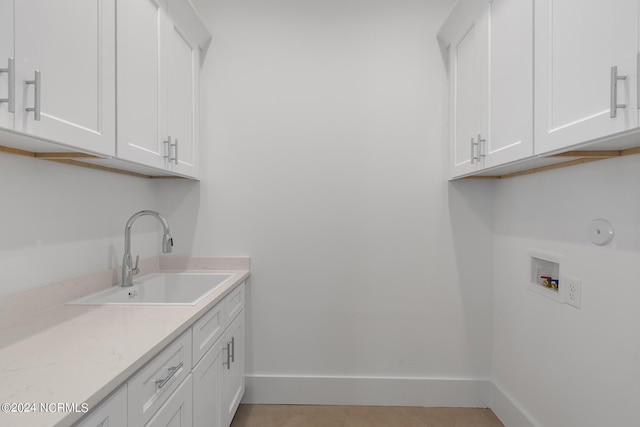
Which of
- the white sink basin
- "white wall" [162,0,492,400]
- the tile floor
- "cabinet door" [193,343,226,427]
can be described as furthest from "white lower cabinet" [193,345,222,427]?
"white wall" [162,0,492,400]

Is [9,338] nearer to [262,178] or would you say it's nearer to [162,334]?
[162,334]

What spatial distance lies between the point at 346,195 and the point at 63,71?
157 centimetres

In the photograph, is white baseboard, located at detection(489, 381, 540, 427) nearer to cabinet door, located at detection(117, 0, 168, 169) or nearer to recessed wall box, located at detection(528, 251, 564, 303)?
recessed wall box, located at detection(528, 251, 564, 303)

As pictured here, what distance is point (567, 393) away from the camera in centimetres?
151

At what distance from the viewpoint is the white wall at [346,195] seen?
2.23 metres

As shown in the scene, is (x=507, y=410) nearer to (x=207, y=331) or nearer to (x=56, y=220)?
(x=207, y=331)

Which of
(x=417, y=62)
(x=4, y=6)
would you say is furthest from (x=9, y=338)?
(x=417, y=62)

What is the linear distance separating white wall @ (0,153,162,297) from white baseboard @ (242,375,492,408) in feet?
4.31

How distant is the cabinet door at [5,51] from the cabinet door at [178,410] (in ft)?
2.91

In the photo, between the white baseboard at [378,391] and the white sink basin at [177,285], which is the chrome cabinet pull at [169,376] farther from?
the white baseboard at [378,391]

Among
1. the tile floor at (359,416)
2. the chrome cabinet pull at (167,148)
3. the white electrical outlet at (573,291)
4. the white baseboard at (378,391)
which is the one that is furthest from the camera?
the white baseboard at (378,391)

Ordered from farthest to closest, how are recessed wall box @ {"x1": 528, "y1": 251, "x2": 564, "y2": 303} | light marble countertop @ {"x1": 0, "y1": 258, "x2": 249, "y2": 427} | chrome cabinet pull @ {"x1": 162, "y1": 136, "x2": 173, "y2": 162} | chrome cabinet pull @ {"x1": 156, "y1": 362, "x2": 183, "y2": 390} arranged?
chrome cabinet pull @ {"x1": 162, "y1": 136, "x2": 173, "y2": 162}
recessed wall box @ {"x1": 528, "y1": 251, "x2": 564, "y2": 303}
chrome cabinet pull @ {"x1": 156, "y1": 362, "x2": 183, "y2": 390}
light marble countertop @ {"x1": 0, "y1": 258, "x2": 249, "y2": 427}

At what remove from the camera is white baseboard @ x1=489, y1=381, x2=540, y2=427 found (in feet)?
5.97

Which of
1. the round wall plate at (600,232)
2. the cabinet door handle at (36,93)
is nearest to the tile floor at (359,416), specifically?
the round wall plate at (600,232)
